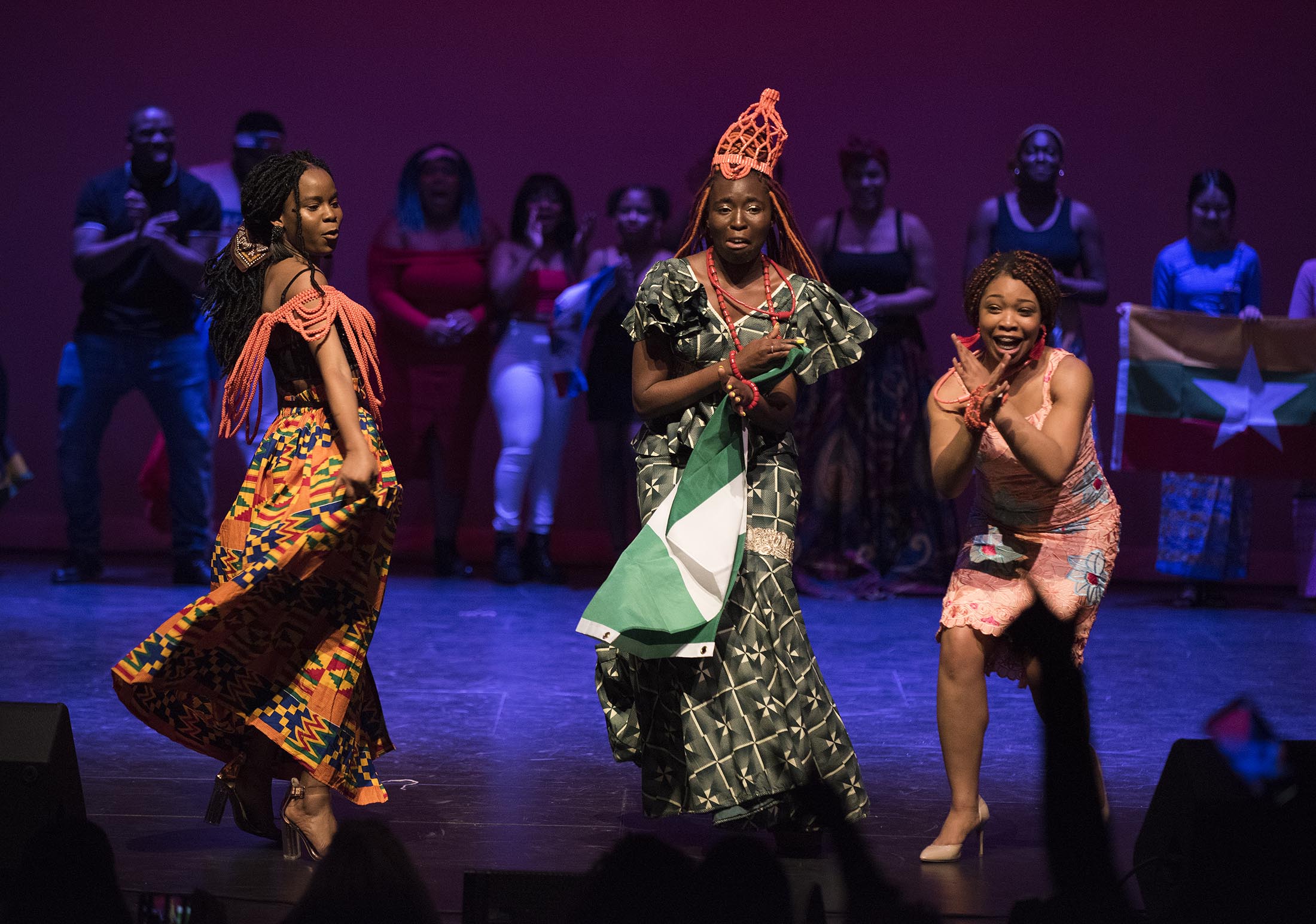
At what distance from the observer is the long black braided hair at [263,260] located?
12.0ft

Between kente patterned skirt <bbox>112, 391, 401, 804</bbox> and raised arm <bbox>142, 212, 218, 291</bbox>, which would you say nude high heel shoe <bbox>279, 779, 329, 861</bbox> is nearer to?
kente patterned skirt <bbox>112, 391, 401, 804</bbox>

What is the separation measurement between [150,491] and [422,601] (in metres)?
1.86

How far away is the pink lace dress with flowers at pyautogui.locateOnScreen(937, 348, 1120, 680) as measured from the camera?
148 inches

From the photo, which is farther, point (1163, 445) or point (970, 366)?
point (1163, 445)

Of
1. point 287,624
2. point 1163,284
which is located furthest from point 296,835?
point 1163,284

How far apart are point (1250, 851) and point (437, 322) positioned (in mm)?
5872

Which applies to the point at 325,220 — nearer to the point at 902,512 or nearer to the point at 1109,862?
the point at 1109,862

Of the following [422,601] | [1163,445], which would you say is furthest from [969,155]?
[422,601]

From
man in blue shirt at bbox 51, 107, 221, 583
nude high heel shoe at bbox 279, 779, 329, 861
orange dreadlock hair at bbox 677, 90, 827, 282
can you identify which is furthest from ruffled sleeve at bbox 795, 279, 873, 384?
man in blue shirt at bbox 51, 107, 221, 583

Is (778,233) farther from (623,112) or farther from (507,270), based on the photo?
(623,112)

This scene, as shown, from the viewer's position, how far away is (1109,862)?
3.63 metres

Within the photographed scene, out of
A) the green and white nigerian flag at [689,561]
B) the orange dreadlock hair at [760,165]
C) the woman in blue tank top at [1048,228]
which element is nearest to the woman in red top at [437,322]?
the woman in blue tank top at [1048,228]

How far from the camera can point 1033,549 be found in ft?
12.6

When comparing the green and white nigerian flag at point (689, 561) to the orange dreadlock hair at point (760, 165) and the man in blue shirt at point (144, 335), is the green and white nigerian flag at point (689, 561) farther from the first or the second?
the man in blue shirt at point (144, 335)
